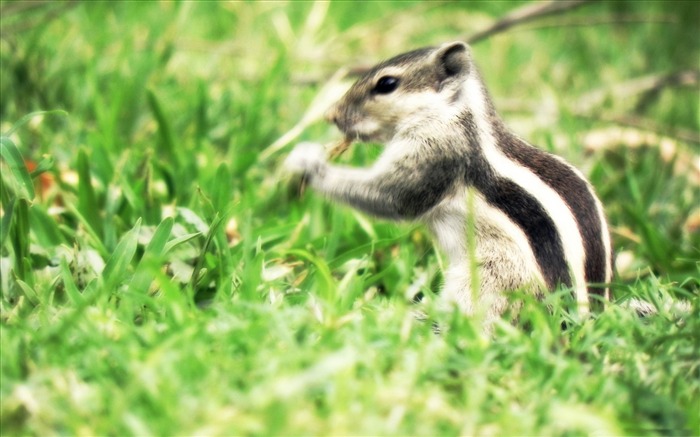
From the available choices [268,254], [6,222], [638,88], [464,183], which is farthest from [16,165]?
[638,88]

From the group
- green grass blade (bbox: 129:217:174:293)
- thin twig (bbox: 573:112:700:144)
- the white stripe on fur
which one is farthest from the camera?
thin twig (bbox: 573:112:700:144)

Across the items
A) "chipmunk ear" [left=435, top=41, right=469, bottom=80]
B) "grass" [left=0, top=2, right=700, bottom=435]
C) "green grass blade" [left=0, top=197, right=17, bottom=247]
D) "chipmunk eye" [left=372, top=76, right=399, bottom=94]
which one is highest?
"chipmunk ear" [left=435, top=41, right=469, bottom=80]

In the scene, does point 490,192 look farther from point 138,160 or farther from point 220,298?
point 138,160

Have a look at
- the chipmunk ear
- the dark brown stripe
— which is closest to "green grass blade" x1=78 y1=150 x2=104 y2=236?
the chipmunk ear

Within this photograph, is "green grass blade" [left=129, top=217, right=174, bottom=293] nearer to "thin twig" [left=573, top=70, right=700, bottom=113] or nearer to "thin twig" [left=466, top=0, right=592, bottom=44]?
"thin twig" [left=466, top=0, right=592, bottom=44]

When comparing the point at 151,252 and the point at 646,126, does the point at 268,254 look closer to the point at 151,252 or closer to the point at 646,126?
the point at 151,252

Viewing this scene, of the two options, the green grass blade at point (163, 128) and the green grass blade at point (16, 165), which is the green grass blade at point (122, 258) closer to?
the green grass blade at point (16, 165)
